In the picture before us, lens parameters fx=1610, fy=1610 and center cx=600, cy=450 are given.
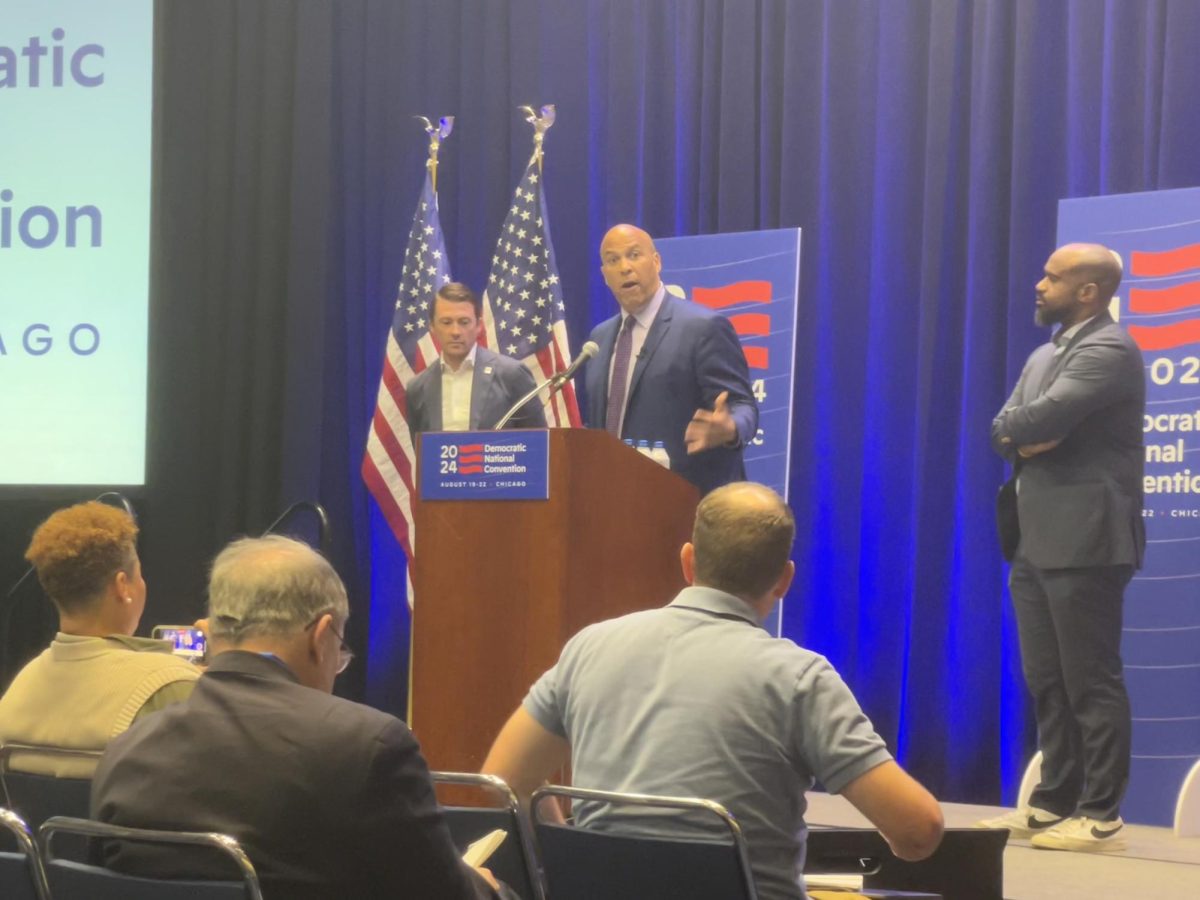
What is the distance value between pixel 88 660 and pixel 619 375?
248cm

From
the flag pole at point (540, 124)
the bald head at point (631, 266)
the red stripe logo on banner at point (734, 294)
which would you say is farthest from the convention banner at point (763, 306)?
the bald head at point (631, 266)

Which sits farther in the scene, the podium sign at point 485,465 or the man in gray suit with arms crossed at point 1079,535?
the man in gray suit with arms crossed at point 1079,535

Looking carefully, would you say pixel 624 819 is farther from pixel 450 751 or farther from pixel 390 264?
pixel 390 264

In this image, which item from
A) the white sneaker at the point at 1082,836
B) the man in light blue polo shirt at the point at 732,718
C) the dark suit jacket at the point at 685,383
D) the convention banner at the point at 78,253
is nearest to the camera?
the man in light blue polo shirt at the point at 732,718

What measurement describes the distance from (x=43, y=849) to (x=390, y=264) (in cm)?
540

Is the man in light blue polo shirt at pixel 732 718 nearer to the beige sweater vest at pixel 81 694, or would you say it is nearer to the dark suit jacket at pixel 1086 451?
the beige sweater vest at pixel 81 694

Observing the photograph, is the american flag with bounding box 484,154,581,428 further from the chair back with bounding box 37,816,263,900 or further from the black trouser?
the chair back with bounding box 37,816,263,900

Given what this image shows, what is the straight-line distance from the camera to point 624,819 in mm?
2357

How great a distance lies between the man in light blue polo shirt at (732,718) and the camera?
7.42ft

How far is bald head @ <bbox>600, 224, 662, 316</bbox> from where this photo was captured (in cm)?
503

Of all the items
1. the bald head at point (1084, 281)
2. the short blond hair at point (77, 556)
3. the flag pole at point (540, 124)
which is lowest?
the short blond hair at point (77, 556)

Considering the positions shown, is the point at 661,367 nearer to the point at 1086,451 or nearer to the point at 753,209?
the point at 1086,451

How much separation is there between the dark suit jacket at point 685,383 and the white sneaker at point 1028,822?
4.18ft

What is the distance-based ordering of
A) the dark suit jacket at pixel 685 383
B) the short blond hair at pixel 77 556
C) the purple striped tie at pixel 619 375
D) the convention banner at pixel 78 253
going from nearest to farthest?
1. the short blond hair at pixel 77 556
2. the dark suit jacket at pixel 685 383
3. the purple striped tie at pixel 619 375
4. the convention banner at pixel 78 253
